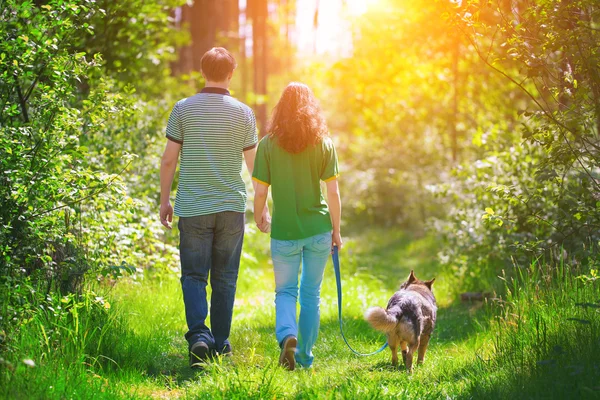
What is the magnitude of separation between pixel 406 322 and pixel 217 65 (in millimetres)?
2439

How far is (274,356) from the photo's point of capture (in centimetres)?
550

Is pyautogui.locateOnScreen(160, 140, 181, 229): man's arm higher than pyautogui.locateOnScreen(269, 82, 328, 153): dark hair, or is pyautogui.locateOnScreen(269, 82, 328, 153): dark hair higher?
pyautogui.locateOnScreen(269, 82, 328, 153): dark hair

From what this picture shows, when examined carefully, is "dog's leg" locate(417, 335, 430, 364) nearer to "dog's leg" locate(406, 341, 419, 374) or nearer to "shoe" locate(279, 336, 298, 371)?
"dog's leg" locate(406, 341, 419, 374)

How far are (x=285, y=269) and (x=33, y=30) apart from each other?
2.47m

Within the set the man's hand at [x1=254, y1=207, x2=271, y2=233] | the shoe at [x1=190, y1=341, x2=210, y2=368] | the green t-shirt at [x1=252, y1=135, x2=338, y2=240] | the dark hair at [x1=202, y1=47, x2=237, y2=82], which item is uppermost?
the dark hair at [x1=202, y1=47, x2=237, y2=82]

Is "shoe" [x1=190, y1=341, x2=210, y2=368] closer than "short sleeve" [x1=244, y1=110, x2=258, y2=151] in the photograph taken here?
Yes

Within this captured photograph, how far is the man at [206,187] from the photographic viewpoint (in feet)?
16.9

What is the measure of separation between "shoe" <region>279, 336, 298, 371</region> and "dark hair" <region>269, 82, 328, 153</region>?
139 cm

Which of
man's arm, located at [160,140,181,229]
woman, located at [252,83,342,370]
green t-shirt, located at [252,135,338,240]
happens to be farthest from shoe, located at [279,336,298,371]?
man's arm, located at [160,140,181,229]

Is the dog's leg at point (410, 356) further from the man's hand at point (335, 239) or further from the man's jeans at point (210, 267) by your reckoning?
the man's jeans at point (210, 267)

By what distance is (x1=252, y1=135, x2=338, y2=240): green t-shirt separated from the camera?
5.06 metres

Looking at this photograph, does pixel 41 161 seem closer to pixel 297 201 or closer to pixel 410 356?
pixel 297 201

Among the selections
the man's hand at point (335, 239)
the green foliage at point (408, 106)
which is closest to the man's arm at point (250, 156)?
the man's hand at point (335, 239)

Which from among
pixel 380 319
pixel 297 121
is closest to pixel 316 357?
pixel 380 319
